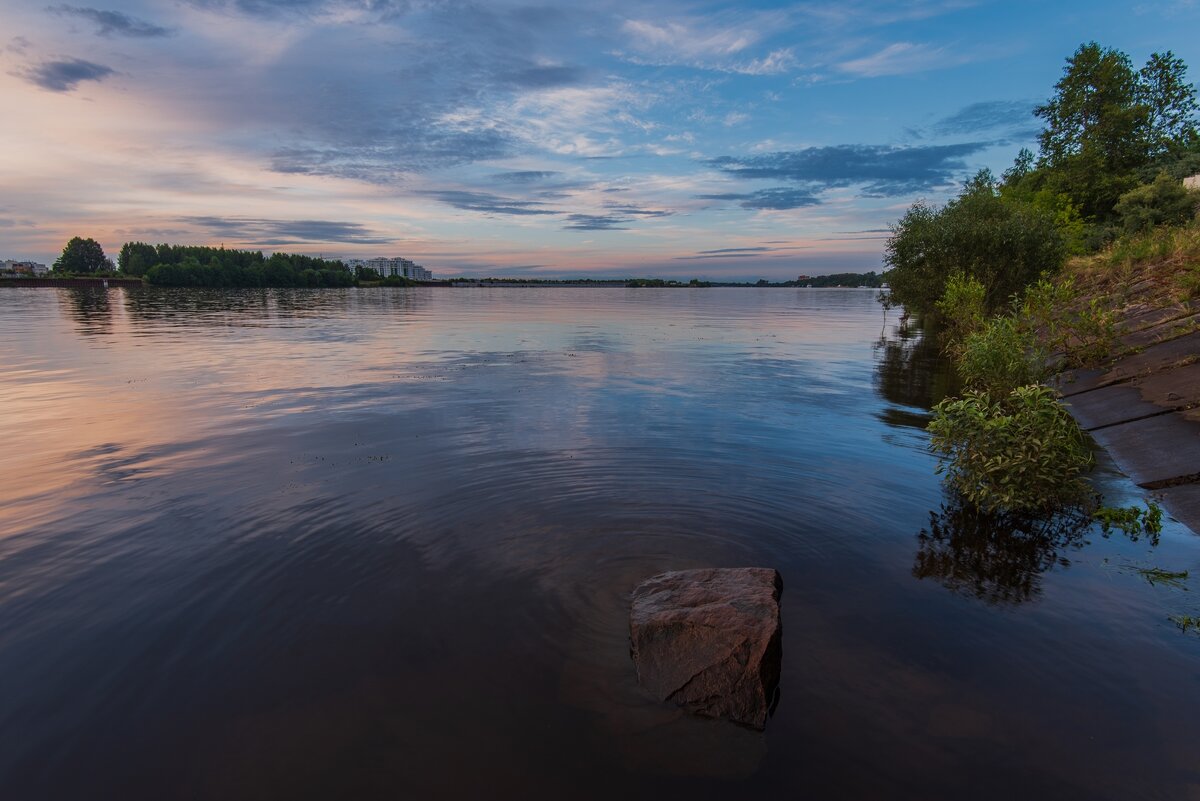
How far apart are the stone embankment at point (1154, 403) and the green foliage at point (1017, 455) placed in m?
2.21

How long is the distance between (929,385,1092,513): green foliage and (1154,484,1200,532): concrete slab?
57.5 inches

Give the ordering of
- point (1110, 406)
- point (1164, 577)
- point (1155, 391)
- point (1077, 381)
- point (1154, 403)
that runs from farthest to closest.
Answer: point (1077, 381) → point (1110, 406) → point (1155, 391) → point (1154, 403) → point (1164, 577)

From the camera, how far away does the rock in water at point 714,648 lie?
6.69m

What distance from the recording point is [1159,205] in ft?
161

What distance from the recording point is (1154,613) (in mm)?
8688

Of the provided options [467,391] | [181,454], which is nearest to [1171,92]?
[467,391]

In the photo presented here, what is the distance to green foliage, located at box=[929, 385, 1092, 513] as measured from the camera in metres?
11.8

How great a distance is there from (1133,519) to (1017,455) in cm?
251

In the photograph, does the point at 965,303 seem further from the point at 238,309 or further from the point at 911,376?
the point at 238,309

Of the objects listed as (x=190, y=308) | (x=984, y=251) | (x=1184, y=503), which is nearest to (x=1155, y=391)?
(x=1184, y=503)

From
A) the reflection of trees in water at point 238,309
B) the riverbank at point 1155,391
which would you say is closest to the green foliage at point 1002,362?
the riverbank at point 1155,391

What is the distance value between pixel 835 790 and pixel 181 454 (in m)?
16.5

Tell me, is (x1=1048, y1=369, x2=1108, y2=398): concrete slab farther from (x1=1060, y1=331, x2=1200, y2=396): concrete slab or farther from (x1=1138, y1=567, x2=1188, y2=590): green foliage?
(x1=1138, y1=567, x2=1188, y2=590): green foliage

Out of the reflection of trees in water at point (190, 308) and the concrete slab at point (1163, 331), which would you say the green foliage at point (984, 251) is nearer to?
the concrete slab at point (1163, 331)
